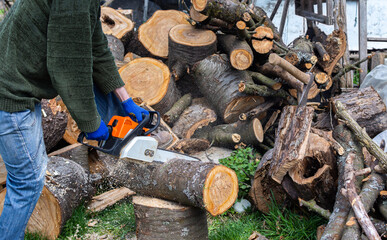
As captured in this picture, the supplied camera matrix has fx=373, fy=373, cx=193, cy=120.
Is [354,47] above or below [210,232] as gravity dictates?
below

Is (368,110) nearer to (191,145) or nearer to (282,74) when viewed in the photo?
(282,74)

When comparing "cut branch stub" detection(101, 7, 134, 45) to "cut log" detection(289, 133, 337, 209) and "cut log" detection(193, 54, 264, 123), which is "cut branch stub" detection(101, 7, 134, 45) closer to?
"cut log" detection(193, 54, 264, 123)

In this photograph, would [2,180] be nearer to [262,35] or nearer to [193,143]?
[193,143]

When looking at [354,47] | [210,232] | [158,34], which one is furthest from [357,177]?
[354,47]

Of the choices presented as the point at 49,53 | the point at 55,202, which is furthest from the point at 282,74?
the point at 49,53

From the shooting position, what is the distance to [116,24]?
18.9 ft

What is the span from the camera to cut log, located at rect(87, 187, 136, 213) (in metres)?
3.32

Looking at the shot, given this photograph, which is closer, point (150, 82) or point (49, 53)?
point (49, 53)

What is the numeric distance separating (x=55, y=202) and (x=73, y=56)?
4.57 feet

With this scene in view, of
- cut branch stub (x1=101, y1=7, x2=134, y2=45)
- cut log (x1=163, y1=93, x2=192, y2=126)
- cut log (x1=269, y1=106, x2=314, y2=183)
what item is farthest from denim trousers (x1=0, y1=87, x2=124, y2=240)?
cut branch stub (x1=101, y1=7, x2=134, y2=45)

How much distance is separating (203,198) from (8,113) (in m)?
1.21

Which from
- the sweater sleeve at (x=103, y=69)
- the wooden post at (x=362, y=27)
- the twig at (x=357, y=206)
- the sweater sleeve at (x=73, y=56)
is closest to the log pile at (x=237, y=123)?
the twig at (x=357, y=206)

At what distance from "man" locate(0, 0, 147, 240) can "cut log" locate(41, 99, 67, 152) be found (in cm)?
116

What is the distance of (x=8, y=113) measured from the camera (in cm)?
205
